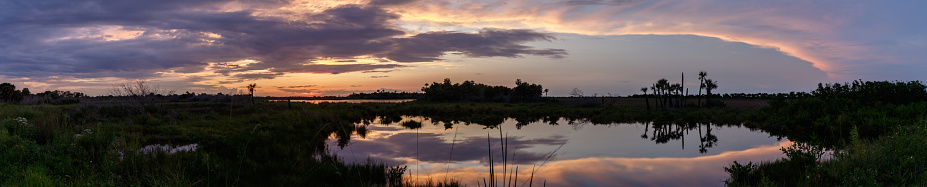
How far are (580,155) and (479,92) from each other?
83544 mm

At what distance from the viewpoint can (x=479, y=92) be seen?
101m

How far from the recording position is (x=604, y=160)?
663 inches

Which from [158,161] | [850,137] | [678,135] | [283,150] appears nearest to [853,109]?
[678,135]

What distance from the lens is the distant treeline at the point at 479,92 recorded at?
86131 mm

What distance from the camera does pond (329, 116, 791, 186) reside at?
42.8ft

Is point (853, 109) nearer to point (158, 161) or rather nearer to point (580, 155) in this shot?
point (580, 155)

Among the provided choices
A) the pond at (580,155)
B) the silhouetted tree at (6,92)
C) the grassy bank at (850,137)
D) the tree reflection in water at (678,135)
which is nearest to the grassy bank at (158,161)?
the pond at (580,155)

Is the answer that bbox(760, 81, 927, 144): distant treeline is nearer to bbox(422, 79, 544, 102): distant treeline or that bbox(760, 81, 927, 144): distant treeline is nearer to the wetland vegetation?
the wetland vegetation

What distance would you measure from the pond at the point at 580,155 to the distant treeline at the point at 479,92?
55886 millimetres

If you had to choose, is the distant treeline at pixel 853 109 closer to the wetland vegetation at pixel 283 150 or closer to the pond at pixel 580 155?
the wetland vegetation at pixel 283 150

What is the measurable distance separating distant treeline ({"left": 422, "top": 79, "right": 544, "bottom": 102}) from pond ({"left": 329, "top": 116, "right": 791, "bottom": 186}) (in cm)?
5589

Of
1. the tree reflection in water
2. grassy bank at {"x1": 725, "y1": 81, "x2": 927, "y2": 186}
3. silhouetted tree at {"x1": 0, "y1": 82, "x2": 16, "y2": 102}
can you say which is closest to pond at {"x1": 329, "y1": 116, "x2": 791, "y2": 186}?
the tree reflection in water

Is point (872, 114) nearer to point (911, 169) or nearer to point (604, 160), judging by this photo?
point (604, 160)

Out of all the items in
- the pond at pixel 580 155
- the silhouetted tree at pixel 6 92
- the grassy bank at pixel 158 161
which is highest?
the silhouetted tree at pixel 6 92
